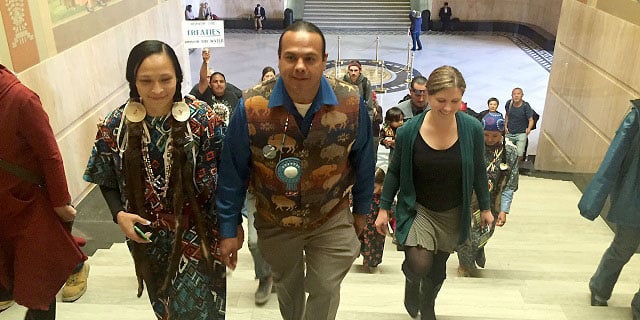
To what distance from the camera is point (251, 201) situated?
11.8 feet

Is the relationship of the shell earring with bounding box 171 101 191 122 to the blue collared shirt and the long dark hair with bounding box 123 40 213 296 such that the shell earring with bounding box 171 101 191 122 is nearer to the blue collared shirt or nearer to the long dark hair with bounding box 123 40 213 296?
the long dark hair with bounding box 123 40 213 296

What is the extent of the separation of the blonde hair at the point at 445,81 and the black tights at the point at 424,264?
885mm

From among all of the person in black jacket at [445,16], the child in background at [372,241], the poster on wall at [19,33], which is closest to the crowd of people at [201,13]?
the person in black jacket at [445,16]

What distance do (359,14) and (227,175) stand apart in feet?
61.8

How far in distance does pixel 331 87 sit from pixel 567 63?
6.63 meters

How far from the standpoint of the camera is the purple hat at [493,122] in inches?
139

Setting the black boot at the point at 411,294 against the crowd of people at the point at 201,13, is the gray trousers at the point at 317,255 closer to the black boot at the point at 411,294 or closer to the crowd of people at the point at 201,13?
the black boot at the point at 411,294

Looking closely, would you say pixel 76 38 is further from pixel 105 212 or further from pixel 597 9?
pixel 597 9

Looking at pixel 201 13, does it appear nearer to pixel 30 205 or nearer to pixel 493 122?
pixel 493 122

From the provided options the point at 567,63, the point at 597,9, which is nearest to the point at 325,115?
the point at 597,9

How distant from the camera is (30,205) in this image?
251 cm

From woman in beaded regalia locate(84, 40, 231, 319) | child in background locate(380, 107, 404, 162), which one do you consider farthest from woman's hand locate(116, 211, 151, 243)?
child in background locate(380, 107, 404, 162)

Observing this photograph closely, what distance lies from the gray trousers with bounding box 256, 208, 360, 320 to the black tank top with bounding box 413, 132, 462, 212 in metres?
0.48

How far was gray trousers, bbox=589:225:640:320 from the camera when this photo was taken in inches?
135
